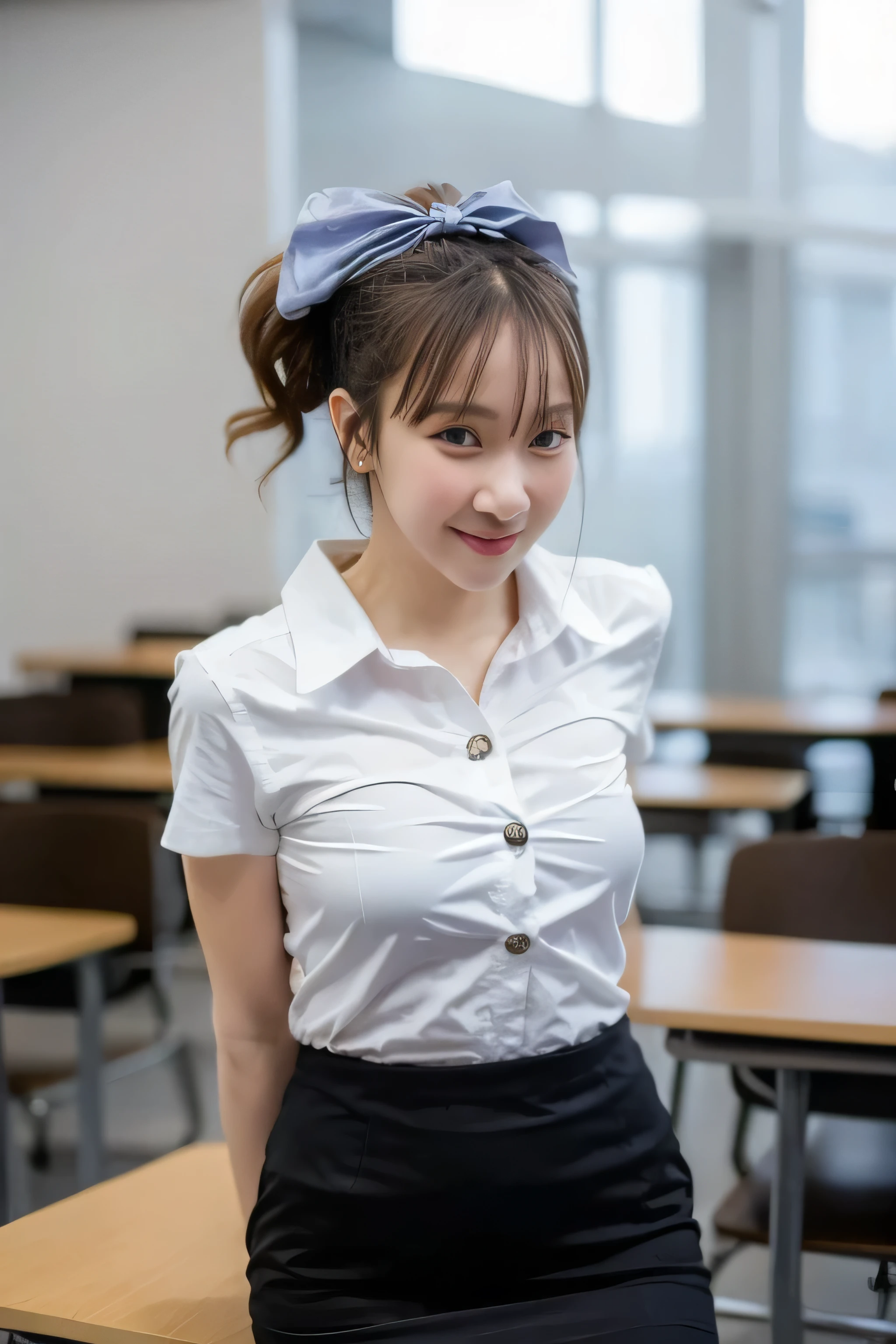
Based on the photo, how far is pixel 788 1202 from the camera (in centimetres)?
172

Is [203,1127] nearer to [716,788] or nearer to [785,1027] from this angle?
[716,788]

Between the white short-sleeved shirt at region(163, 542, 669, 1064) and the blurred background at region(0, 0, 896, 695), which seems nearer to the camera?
the white short-sleeved shirt at region(163, 542, 669, 1064)

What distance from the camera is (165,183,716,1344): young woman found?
Result: 1.16 m

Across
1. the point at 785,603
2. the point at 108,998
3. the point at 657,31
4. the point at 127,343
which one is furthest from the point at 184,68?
the point at 108,998

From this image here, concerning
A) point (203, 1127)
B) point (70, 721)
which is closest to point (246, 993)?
point (203, 1127)

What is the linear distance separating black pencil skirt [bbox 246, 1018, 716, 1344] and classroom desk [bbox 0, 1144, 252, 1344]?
0.51 ft

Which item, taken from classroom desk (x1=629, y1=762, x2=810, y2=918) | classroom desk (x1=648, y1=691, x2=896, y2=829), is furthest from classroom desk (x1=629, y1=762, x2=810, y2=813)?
classroom desk (x1=648, y1=691, x2=896, y2=829)

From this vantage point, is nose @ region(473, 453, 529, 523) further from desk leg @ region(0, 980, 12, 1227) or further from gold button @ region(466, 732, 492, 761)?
desk leg @ region(0, 980, 12, 1227)

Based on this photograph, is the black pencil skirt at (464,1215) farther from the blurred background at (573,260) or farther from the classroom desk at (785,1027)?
the blurred background at (573,260)

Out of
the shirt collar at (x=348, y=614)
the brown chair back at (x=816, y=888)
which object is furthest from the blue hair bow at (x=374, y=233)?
the brown chair back at (x=816, y=888)

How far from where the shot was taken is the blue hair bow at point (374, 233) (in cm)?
123

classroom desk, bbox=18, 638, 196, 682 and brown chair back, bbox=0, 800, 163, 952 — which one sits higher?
classroom desk, bbox=18, 638, 196, 682

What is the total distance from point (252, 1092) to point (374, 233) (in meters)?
0.80

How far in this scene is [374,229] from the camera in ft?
4.06
